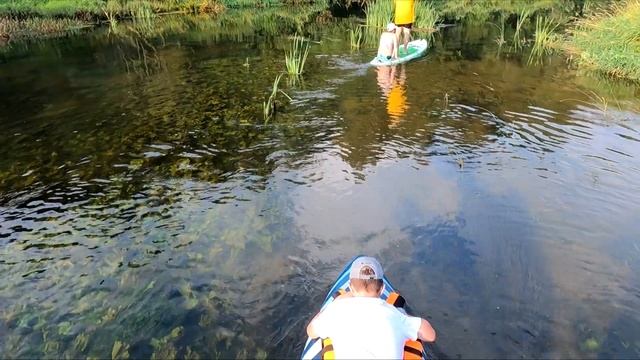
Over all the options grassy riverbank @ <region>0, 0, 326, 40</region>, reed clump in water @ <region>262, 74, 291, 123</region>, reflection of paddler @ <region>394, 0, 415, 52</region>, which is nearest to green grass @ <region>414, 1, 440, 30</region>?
reflection of paddler @ <region>394, 0, 415, 52</region>

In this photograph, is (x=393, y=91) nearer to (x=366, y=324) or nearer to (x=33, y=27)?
(x=366, y=324)

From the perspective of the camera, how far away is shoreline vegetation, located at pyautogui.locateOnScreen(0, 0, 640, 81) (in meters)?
16.1

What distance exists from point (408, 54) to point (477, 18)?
42.1 ft

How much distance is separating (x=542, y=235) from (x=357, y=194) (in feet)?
9.92

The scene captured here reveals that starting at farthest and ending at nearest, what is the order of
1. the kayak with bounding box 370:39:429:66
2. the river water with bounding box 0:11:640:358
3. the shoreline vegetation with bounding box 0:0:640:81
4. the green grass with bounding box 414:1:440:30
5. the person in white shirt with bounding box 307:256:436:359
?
the green grass with bounding box 414:1:440:30 → the kayak with bounding box 370:39:429:66 → the shoreline vegetation with bounding box 0:0:640:81 → the river water with bounding box 0:11:640:358 → the person in white shirt with bounding box 307:256:436:359

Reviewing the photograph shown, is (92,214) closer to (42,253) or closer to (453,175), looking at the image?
(42,253)

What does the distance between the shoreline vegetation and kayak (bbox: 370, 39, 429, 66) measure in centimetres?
249

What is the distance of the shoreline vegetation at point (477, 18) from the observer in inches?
634

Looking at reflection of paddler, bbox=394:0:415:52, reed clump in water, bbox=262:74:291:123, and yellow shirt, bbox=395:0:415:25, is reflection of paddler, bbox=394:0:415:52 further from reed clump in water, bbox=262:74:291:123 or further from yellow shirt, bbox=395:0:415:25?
reed clump in water, bbox=262:74:291:123

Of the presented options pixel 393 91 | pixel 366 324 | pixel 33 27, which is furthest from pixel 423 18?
pixel 366 324

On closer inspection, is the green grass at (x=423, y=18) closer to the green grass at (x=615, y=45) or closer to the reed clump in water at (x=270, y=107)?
the green grass at (x=615, y=45)

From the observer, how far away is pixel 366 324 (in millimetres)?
3914

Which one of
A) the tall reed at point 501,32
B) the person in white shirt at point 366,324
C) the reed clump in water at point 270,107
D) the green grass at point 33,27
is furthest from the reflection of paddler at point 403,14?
the green grass at point 33,27

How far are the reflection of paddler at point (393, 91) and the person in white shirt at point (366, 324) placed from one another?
7.97 m
